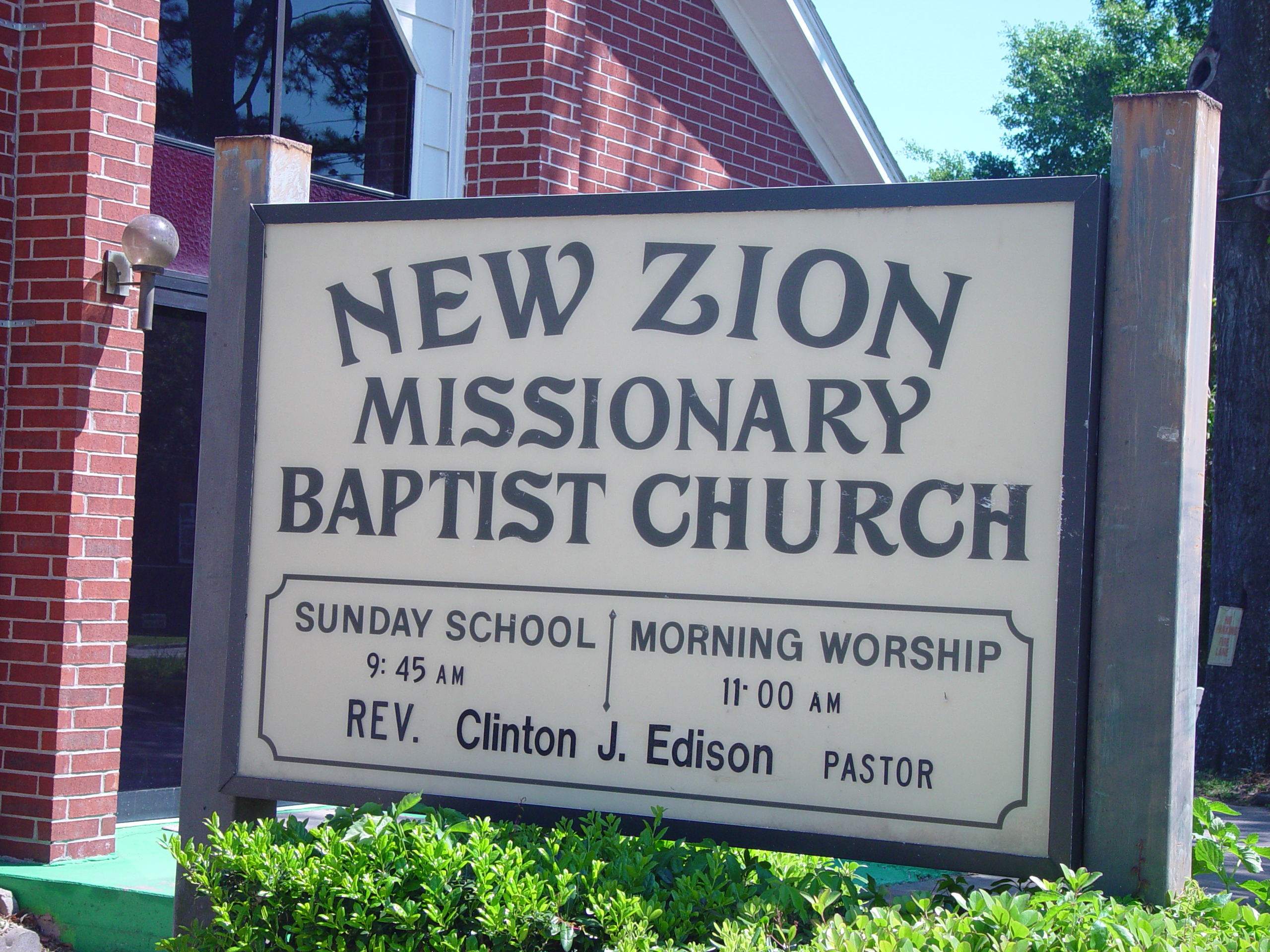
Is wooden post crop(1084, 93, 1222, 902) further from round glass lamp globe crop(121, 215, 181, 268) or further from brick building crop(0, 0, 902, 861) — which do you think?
brick building crop(0, 0, 902, 861)

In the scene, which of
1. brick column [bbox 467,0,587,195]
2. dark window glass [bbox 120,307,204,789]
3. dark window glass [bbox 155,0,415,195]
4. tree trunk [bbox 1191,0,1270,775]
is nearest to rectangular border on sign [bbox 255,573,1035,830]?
dark window glass [bbox 120,307,204,789]

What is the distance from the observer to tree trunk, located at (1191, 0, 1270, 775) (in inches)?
440

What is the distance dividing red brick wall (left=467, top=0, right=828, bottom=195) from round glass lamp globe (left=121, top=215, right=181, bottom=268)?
2041 mm

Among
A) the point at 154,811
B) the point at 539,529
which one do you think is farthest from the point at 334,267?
the point at 154,811

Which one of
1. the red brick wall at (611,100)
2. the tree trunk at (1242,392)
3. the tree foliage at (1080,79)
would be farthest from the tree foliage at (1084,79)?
the red brick wall at (611,100)

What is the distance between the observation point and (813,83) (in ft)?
27.6

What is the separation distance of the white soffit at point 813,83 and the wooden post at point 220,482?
17.1ft

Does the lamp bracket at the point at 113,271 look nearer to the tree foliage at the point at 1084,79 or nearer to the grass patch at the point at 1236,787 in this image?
the grass patch at the point at 1236,787

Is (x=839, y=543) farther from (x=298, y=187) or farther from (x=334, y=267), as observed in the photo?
(x=298, y=187)

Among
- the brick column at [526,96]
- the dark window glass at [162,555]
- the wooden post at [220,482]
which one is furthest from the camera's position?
the brick column at [526,96]

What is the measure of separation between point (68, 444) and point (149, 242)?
2.91 ft

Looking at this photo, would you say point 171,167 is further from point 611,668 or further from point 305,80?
point 611,668

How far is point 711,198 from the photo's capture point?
299 cm

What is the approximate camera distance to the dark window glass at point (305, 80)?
20.9ft
